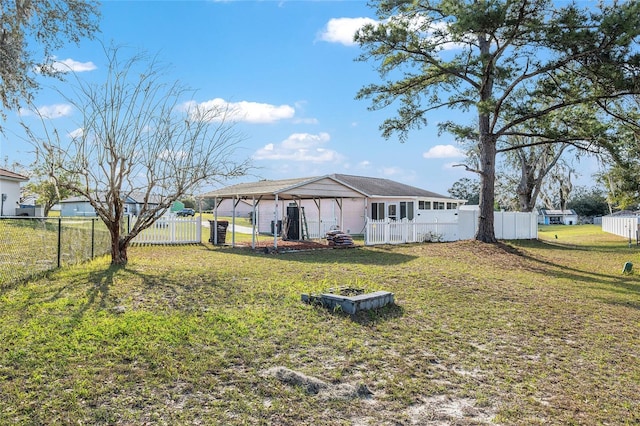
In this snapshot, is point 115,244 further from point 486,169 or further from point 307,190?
point 486,169

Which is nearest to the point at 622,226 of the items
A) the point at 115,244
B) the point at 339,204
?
the point at 339,204

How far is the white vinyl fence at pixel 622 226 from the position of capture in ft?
82.1

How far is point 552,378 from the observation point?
14.1 feet

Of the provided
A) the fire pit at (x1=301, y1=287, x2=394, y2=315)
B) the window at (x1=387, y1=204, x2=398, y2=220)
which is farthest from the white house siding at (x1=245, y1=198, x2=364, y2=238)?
the fire pit at (x1=301, y1=287, x2=394, y2=315)

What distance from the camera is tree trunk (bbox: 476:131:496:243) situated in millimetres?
16516

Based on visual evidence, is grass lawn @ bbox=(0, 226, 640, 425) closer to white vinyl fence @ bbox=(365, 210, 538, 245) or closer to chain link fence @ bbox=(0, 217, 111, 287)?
chain link fence @ bbox=(0, 217, 111, 287)

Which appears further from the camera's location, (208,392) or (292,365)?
(292,365)

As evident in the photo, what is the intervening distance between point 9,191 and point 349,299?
27.9m

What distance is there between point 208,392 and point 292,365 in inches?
35.5

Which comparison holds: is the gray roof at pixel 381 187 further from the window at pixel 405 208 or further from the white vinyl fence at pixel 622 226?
the white vinyl fence at pixel 622 226

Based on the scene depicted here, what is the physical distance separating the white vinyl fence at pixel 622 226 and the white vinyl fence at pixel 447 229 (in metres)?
6.00

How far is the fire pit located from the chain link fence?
17.1ft

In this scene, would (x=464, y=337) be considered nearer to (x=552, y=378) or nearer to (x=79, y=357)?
(x=552, y=378)

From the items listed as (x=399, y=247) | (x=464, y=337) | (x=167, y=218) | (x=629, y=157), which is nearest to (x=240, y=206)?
(x=167, y=218)
